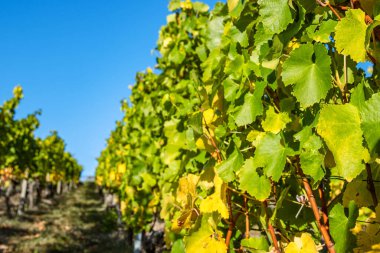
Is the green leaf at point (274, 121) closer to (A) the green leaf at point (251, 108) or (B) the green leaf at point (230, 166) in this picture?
(A) the green leaf at point (251, 108)

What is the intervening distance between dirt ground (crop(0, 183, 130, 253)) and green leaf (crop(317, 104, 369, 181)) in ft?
38.5

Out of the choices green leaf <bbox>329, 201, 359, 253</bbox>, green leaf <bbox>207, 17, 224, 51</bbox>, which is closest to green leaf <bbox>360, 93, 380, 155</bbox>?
green leaf <bbox>329, 201, 359, 253</bbox>

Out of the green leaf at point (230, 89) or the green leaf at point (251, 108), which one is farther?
the green leaf at point (230, 89)

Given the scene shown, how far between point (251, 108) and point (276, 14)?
413 millimetres

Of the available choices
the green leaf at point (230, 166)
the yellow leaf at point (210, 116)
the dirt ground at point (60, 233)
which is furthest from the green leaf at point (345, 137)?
the dirt ground at point (60, 233)

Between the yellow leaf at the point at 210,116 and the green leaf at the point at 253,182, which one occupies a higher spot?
the yellow leaf at the point at 210,116

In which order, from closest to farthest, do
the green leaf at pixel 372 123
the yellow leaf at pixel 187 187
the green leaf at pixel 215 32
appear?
the green leaf at pixel 372 123 → the yellow leaf at pixel 187 187 → the green leaf at pixel 215 32

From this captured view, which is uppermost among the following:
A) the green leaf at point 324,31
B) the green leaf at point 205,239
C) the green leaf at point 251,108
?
the green leaf at point 324,31

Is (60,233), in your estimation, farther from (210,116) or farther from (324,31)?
(324,31)

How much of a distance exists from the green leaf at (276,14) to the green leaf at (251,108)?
0.29 m

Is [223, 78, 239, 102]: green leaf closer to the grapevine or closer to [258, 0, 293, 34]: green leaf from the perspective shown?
the grapevine

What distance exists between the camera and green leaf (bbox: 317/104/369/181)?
3.54 ft

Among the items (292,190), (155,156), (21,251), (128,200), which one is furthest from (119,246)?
(292,190)

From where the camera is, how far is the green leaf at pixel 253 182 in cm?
157
